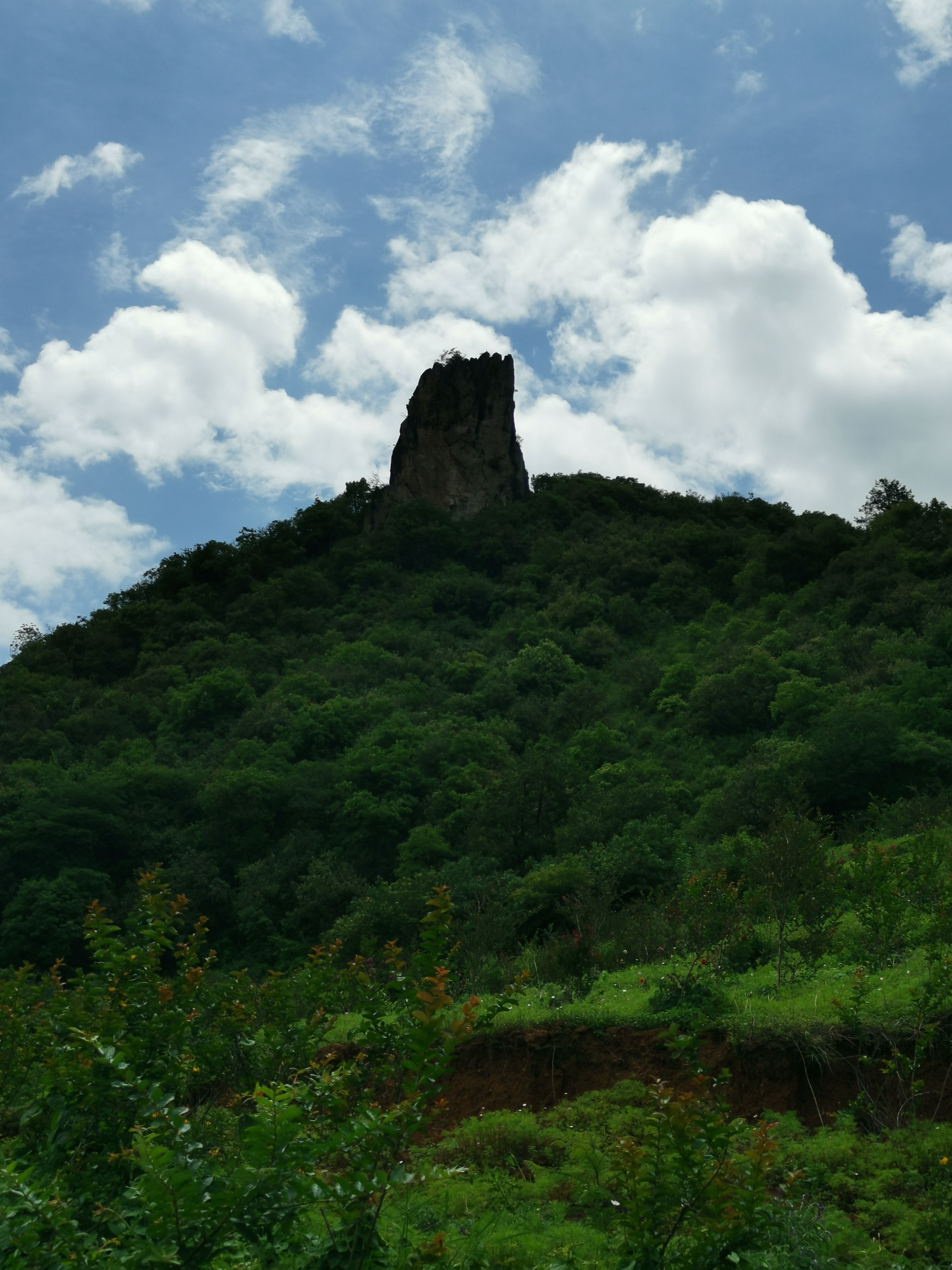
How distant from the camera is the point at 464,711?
3544 cm

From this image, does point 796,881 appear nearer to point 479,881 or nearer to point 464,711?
point 479,881

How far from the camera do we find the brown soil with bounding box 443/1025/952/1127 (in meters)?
7.76

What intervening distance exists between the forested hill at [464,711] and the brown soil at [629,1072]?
3999 mm

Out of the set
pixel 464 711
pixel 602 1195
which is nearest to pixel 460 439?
pixel 464 711

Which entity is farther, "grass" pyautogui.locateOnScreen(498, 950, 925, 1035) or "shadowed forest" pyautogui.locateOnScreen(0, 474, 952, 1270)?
"grass" pyautogui.locateOnScreen(498, 950, 925, 1035)

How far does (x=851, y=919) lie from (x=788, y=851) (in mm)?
2064

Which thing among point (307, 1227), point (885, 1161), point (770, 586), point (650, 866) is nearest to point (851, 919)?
point (885, 1161)

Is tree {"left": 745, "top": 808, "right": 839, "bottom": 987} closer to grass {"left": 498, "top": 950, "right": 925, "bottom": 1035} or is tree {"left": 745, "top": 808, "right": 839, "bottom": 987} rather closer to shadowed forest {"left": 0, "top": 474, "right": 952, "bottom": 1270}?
shadowed forest {"left": 0, "top": 474, "right": 952, "bottom": 1270}

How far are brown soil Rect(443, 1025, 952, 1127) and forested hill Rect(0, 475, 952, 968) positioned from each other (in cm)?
400

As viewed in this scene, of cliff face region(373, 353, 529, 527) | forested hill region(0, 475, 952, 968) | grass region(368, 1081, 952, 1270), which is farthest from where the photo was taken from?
cliff face region(373, 353, 529, 527)

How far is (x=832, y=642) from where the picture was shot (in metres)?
33.0

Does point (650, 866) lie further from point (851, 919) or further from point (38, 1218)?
point (38, 1218)

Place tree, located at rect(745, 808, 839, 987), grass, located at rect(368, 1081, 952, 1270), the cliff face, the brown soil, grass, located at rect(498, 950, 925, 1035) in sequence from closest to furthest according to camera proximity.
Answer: grass, located at rect(368, 1081, 952, 1270), the brown soil, grass, located at rect(498, 950, 925, 1035), tree, located at rect(745, 808, 839, 987), the cliff face

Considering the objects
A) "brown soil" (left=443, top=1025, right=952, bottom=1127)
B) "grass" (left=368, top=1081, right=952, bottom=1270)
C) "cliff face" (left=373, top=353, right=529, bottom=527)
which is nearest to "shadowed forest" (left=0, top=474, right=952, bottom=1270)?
"grass" (left=368, top=1081, right=952, bottom=1270)
